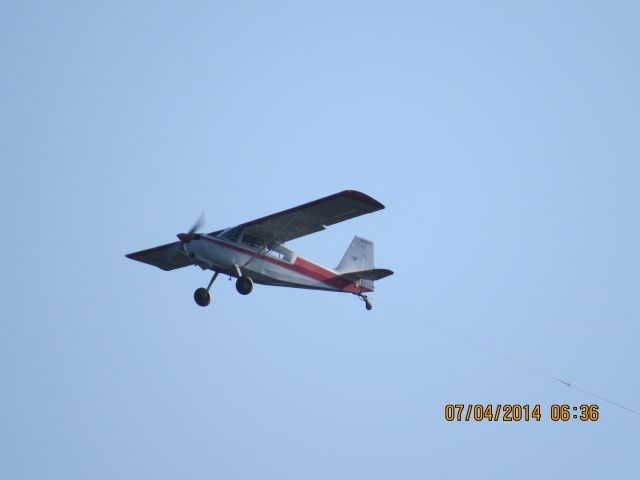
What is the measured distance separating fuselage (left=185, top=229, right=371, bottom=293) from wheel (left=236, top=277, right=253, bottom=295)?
0.31 m

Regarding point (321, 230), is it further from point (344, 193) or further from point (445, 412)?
point (445, 412)

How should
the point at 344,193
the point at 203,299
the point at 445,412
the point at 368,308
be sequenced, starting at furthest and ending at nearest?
the point at 368,308 < the point at 445,412 < the point at 203,299 < the point at 344,193

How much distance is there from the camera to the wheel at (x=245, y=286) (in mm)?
25812

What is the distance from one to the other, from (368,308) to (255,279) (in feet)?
14.9

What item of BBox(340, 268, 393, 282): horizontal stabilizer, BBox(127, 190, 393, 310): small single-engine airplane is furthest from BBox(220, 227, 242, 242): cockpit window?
BBox(340, 268, 393, 282): horizontal stabilizer

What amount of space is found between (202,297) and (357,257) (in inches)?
257

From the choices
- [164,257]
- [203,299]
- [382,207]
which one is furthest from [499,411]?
[164,257]

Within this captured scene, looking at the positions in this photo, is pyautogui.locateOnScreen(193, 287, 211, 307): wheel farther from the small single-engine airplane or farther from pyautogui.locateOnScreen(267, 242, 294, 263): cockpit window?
pyautogui.locateOnScreen(267, 242, 294, 263): cockpit window

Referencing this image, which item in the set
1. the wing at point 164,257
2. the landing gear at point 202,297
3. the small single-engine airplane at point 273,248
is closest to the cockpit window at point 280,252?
the small single-engine airplane at point 273,248

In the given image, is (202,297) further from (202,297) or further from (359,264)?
(359,264)

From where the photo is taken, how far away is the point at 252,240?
2642 cm

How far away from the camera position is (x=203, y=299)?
25.9 m

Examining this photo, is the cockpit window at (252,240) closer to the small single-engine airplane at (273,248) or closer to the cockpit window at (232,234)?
the small single-engine airplane at (273,248)

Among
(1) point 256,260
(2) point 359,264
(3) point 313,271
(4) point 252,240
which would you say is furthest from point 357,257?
(4) point 252,240
